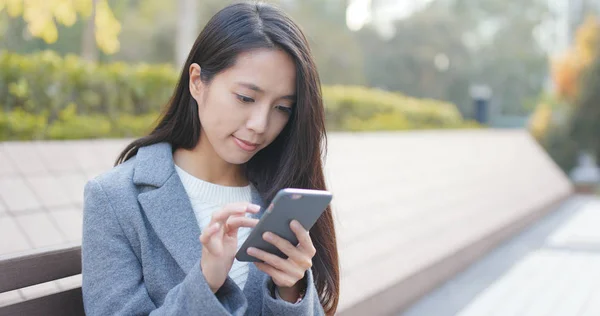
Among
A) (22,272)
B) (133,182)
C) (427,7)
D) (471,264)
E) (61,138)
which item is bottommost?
(471,264)

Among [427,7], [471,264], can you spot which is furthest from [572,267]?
[427,7]

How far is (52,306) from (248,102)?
0.74 meters

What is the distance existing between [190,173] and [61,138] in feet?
12.8

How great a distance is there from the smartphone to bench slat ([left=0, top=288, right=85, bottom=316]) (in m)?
0.60

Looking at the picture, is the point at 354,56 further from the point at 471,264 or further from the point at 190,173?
the point at 190,173

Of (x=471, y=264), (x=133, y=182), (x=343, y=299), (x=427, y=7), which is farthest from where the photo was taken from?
(x=427, y=7)

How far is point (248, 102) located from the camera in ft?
6.59

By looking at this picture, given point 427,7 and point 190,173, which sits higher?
point 427,7

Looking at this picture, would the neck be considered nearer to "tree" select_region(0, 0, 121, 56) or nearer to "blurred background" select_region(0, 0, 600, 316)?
"blurred background" select_region(0, 0, 600, 316)

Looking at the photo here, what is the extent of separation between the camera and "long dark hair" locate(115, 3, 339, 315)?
80.1 inches

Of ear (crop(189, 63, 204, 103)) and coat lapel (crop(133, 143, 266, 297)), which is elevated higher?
ear (crop(189, 63, 204, 103))

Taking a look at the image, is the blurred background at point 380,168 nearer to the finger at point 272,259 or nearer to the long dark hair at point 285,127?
the long dark hair at point 285,127

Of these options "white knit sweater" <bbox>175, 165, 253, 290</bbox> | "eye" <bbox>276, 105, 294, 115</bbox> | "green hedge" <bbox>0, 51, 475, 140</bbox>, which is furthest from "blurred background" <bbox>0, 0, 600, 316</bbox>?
"eye" <bbox>276, 105, 294, 115</bbox>

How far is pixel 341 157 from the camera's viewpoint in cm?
707
